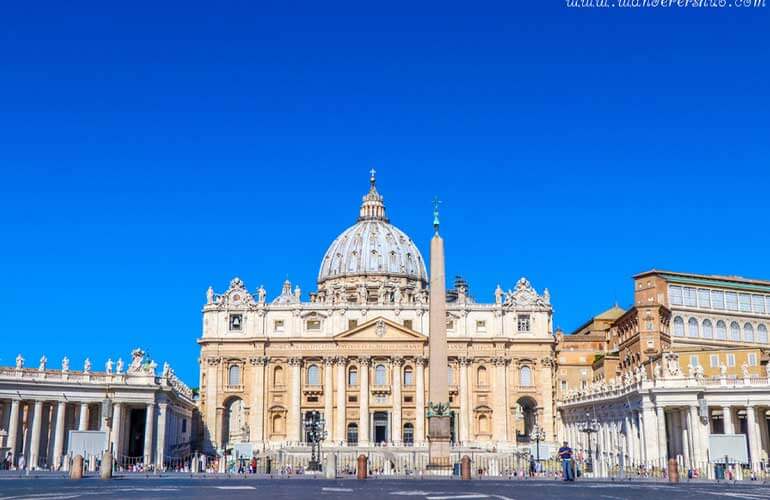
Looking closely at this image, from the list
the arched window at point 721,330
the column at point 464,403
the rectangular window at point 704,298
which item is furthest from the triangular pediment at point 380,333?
the arched window at point 721,330

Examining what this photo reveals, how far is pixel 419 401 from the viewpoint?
290 feet

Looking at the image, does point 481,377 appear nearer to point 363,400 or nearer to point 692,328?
point 363,400

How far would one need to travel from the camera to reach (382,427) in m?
89.2

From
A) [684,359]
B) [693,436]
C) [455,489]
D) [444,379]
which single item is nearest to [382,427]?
[684,359]

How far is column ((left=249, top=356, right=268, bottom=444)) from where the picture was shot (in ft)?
286

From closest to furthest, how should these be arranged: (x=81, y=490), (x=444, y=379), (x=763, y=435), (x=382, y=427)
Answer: (x=81, y=490)
(x=444, y=379)
(x=763, y=435)
(x=382, y=427)

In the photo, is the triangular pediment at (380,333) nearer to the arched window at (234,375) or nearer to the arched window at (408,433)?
the arched window at (408,433)

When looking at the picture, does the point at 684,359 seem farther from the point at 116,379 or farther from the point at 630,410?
the point at 116,379

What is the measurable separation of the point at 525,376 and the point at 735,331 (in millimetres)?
20302

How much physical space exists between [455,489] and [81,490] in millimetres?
12135

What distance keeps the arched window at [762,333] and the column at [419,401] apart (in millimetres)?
30284

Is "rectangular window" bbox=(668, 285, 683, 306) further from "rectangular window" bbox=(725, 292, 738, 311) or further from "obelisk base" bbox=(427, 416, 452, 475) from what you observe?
"obelisk base" bbox=(427, 416, 452, 475)

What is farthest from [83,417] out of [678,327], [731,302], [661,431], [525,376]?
[731,302]

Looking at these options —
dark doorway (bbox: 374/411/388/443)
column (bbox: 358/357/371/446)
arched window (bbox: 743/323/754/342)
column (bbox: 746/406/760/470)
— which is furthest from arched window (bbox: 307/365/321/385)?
column (bbox: 746/406/760/470)
